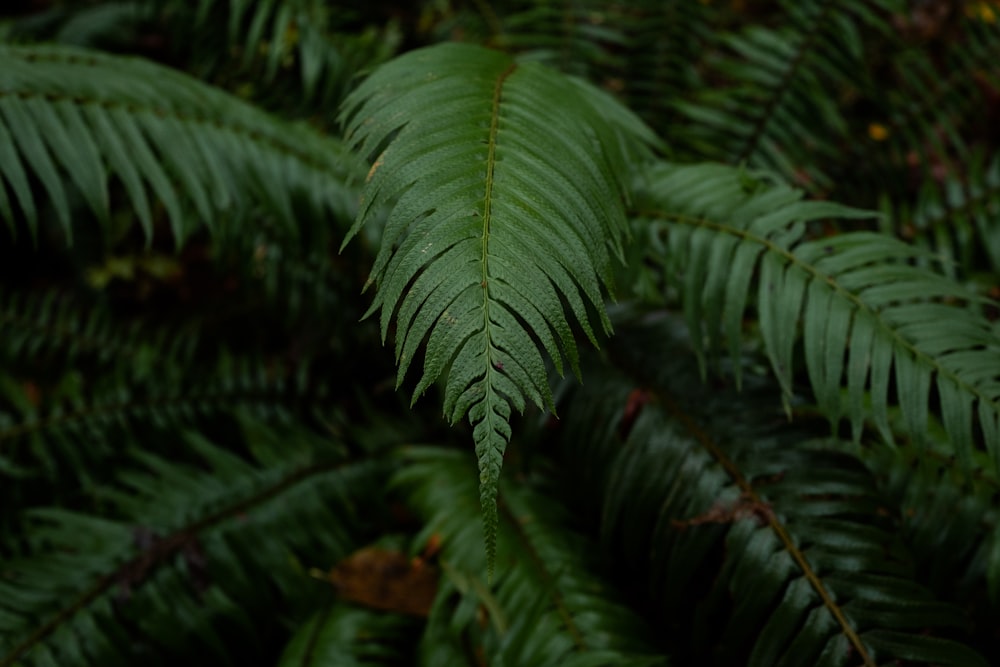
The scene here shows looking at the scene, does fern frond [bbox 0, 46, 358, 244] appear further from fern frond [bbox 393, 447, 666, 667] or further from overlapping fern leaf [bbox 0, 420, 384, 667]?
fern frond [bbox 393, 447, 666, 667]

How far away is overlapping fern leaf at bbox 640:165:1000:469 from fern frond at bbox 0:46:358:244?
70 cm

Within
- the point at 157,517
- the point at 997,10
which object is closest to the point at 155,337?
the point at 157,517

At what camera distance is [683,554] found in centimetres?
128

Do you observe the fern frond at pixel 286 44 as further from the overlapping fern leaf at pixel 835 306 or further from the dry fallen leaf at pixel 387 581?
the dry fallen leaf at pixel 387 581

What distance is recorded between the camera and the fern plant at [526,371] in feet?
3.53

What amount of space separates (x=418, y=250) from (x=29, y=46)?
1.39 m

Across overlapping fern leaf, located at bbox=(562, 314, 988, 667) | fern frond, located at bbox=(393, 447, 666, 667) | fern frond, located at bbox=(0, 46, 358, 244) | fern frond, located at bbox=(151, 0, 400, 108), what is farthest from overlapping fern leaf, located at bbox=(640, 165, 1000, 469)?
fern frond, located at bbox=(151, 0, 400, 108)

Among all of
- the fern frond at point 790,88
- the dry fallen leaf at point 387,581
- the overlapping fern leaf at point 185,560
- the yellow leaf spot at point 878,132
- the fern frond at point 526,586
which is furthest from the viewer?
the yellow leaf spot at point 878,132

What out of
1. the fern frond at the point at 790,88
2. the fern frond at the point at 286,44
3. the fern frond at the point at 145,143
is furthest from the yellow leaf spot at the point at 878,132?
the fern frond at the point at 145,143

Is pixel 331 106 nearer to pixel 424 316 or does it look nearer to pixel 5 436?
pixel 5 436

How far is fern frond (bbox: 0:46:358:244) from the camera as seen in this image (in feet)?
4.44

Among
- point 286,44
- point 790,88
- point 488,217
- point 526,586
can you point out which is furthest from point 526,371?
point 286,44

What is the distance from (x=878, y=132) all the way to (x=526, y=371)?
220 cm

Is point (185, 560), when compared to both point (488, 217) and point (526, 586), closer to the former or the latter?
point (526, 586)
